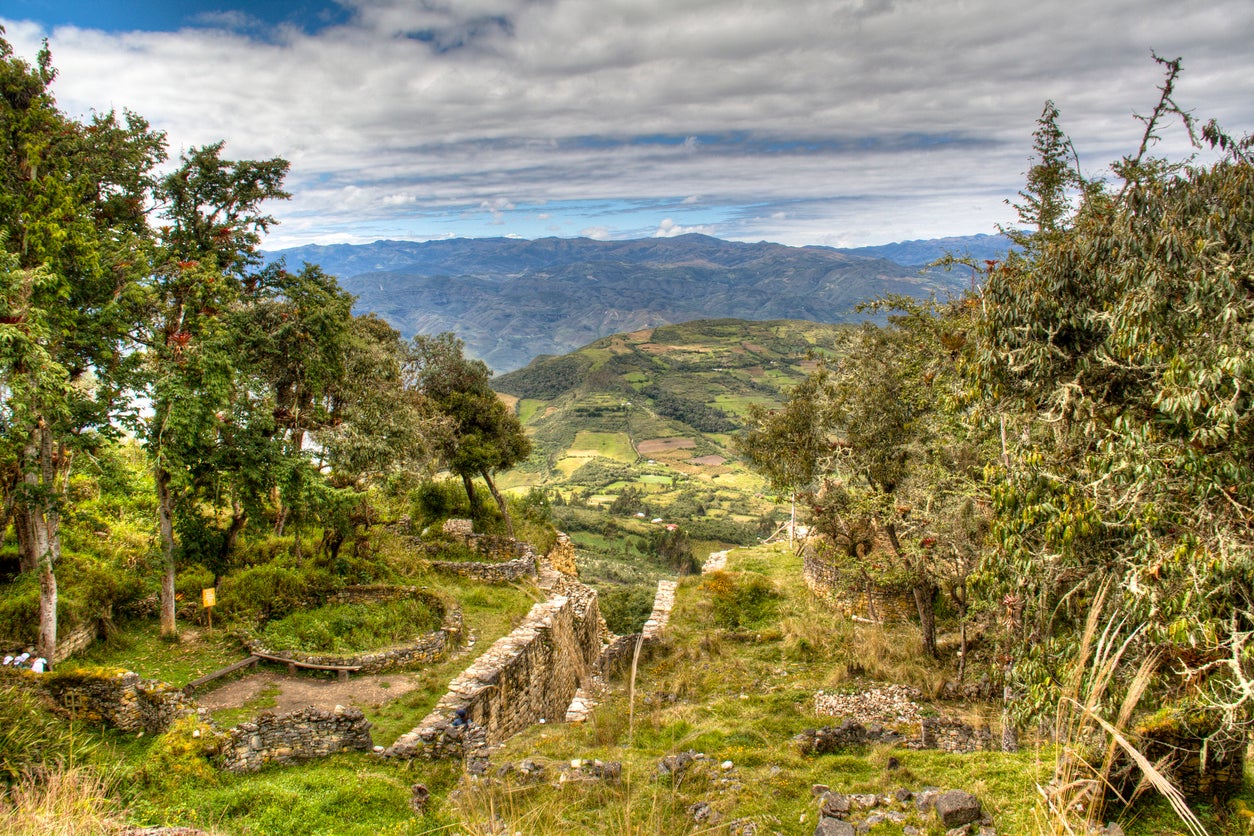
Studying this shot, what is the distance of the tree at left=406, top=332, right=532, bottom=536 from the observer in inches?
946

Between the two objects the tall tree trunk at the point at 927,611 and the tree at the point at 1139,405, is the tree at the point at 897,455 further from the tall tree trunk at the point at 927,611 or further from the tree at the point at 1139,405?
the tree at the point at 1139,405

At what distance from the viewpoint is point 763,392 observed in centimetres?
19212

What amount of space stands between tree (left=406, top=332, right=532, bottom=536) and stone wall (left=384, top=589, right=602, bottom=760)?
7.06 m

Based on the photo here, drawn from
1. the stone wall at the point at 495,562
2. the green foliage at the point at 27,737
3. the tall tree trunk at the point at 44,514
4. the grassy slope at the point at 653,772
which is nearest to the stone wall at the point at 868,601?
the grassy slope at the point at 653,772

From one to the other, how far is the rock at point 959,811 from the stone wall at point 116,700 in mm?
10840

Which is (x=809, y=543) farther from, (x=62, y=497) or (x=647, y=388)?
(x=647, y=388)

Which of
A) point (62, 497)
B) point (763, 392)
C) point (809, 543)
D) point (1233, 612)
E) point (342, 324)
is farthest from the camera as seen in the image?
point (763, 392)

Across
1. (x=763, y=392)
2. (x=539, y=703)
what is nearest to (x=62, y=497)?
(x=539, y=703)

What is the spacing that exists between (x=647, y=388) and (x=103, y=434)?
188 metres

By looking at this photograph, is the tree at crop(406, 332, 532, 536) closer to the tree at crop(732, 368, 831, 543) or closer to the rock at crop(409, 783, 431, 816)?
the tree at crop(732, 368, 831, 543)

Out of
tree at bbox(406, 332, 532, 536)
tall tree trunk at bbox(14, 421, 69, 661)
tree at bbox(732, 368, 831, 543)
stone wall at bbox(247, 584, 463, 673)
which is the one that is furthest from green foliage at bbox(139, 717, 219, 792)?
tree at bbox(406, 332, 532, 536)

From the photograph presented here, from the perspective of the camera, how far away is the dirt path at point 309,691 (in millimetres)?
12070

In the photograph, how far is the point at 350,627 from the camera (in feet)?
49.1

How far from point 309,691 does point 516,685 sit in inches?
161
